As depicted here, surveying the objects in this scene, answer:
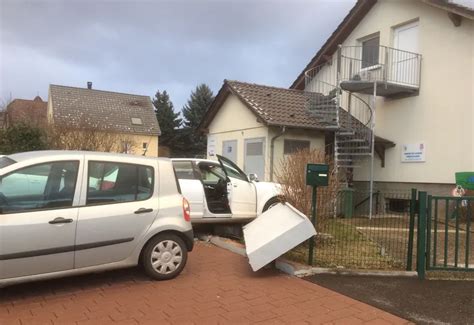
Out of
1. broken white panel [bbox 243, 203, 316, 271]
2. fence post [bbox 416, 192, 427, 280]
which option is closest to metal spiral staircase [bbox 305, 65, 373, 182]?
fence post [bbox 416, 192, 427, 280]

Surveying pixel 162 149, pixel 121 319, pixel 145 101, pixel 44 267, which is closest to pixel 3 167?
pixel 44 267

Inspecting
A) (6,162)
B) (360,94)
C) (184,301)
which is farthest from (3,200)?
(360,94)

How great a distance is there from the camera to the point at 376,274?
633 centimetres

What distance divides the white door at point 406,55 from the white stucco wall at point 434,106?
22 centimetres

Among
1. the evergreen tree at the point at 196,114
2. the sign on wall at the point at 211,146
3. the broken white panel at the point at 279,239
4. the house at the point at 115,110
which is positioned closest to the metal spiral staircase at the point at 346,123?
the sign on wall at the point at 211,146

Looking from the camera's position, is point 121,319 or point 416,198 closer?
point 121,319

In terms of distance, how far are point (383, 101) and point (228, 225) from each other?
29.0ft

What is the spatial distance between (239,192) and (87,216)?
14.5ft

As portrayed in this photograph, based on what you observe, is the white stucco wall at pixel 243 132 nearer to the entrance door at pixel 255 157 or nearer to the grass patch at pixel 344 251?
the entrance door at pixel 255 157

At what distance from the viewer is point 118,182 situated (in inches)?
230

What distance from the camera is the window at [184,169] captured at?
9.19 metres

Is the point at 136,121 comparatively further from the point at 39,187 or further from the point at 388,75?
the point at 39,187

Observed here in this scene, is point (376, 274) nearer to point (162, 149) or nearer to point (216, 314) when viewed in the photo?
point (216, 314)

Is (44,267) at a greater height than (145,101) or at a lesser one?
lesser
